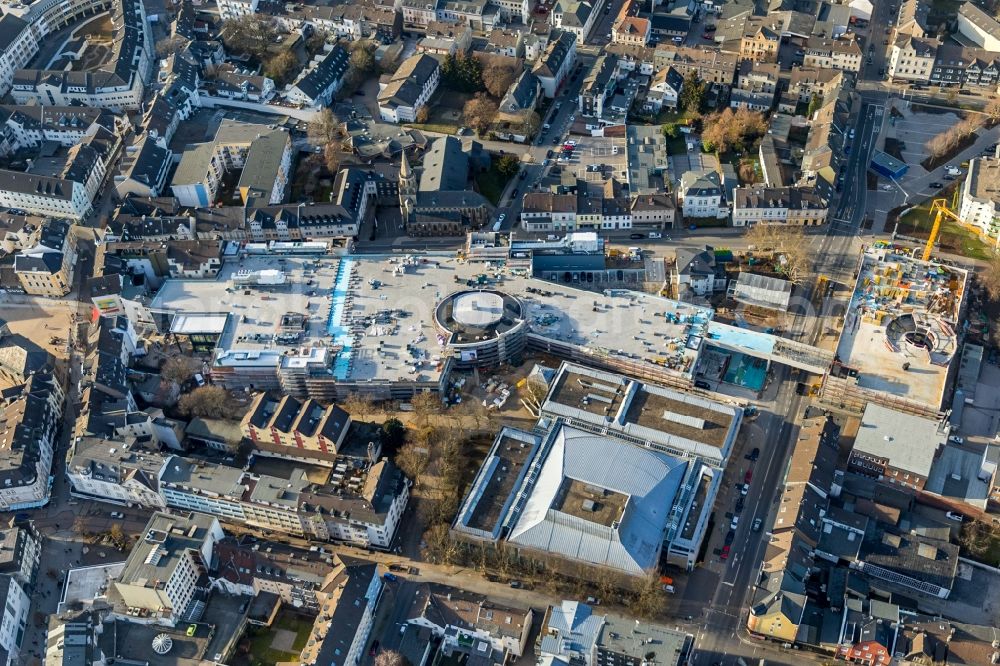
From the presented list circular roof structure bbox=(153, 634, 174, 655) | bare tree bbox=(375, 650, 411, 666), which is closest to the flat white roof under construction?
circular roof structure bbox=(153, 634, 174, 655)

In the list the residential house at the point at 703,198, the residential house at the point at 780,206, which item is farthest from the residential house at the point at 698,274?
the residential house at the point at 780,206

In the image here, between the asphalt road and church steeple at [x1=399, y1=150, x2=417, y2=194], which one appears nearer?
church steeple at [x1=399, y1=150, x2=417, y2=194]

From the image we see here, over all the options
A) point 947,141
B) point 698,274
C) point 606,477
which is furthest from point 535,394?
point 947,141

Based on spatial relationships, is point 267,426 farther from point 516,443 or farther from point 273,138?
point 273,138

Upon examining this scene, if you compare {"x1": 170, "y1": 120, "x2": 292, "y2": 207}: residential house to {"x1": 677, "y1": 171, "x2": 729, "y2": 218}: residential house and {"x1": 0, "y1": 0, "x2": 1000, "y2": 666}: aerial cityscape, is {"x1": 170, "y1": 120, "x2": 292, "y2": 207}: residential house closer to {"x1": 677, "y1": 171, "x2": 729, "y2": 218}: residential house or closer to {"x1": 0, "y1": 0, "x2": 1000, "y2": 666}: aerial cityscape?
{"x1": 0, "y1": 0, "x2": 1000, "y2": 666}: aerial cityscape

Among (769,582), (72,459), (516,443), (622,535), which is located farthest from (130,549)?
(769,582)

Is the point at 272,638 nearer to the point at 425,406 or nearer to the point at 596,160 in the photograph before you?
the point at 425,406
